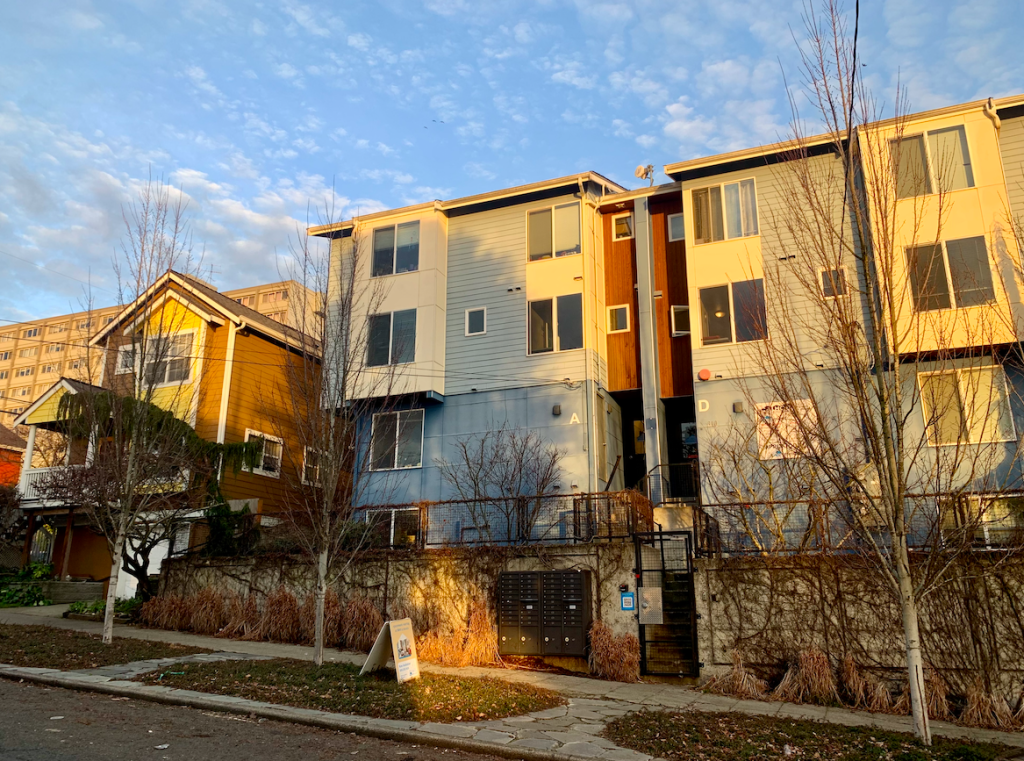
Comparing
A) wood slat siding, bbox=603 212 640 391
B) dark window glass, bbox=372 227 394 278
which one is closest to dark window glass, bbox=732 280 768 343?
wood slat siding, bbox=603 212 640 391

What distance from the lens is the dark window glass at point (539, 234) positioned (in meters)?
20.7

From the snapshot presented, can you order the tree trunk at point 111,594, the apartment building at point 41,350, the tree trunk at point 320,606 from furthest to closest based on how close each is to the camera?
the apartment building at point 41,350 → the tree trunk at point 111,594 → the tree trunk at point 320,606

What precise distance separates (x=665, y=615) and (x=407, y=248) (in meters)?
13.1

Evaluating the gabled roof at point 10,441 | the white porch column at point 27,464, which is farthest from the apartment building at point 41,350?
the white porch column at point 27,464

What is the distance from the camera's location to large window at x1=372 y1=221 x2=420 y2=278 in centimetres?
2152

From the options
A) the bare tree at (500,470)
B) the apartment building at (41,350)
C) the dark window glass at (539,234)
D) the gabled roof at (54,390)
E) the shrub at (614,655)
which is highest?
the apartment building at (41,350)

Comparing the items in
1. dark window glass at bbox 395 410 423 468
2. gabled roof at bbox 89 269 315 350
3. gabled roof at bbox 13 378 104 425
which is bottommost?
dark window glass at bbox 395 410 423 468

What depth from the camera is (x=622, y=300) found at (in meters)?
20.6

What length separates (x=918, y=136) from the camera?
57.5 ft

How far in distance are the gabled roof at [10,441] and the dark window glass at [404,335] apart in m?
26.3

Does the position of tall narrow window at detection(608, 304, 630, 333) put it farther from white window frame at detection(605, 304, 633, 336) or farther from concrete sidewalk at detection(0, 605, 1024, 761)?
concrete sidewalk at detection(0, 605, 1024, 761)

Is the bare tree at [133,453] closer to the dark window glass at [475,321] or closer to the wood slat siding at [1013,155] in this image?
the dark window glass at [475,321]

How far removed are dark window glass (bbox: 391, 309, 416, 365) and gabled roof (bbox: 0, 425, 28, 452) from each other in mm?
26251

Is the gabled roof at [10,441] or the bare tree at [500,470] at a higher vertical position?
the gabled roof at [10,441]
